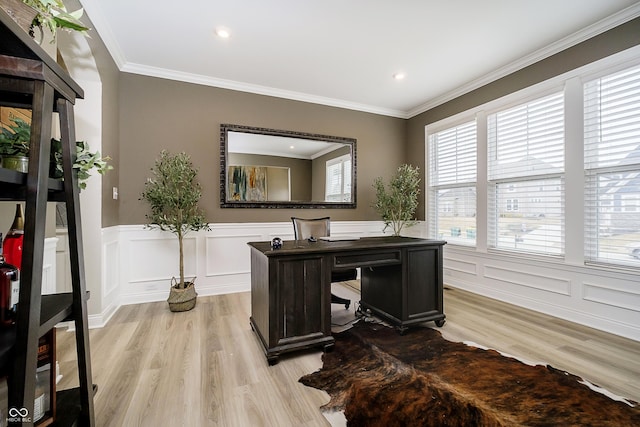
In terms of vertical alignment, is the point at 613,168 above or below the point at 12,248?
above

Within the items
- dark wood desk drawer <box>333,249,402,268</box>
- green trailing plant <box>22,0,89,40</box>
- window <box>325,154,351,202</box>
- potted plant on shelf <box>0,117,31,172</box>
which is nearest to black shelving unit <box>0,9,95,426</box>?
potted plant on shelf <box>0,117,31,172</box>

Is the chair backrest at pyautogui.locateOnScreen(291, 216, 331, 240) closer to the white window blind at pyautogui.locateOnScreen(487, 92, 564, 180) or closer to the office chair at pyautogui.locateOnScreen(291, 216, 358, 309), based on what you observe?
the office chair at pyautogui.locateOnScreen(291, 216, 358, 309)

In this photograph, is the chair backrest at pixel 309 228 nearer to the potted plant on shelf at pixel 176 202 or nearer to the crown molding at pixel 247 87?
the potted plant on shelf at pixel 176 202

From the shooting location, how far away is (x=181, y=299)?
293 centimetres

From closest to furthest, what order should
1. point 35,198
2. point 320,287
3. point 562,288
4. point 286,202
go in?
point 35,198
point 320,287
point 562,288
point 286,202

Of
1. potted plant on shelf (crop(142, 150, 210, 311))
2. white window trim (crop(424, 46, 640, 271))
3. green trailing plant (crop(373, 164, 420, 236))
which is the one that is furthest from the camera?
green trailing plant (crop(373, 164, 420, 236))

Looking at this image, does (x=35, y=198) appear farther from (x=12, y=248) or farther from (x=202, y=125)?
(x=202, y=125)

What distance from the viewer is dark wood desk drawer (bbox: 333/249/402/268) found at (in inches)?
84.6

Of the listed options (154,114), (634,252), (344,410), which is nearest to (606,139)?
(634,252)

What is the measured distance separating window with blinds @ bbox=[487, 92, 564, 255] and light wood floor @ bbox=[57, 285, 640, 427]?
84 cm

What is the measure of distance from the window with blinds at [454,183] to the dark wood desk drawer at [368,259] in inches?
78.9

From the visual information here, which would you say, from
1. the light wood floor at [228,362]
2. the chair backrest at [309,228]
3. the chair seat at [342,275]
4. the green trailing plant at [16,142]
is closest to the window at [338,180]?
the chair backrest at [309,228]

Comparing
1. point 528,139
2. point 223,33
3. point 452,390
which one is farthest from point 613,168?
point 223,33

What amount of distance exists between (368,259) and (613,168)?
2.40 meters
